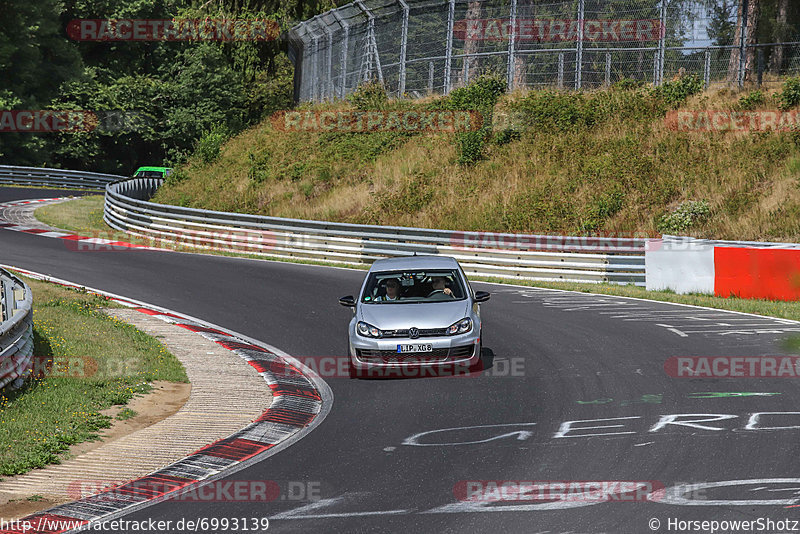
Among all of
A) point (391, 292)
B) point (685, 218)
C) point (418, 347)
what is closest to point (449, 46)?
point (685, 218)

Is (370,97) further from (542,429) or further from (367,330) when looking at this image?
(542,429)

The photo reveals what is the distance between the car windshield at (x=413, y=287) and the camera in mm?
13125

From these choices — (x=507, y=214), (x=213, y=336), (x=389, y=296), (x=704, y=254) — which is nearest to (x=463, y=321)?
(x=389, y=296)

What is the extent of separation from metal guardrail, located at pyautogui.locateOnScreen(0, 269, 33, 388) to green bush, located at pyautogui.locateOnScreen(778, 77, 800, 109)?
2332 centimetres

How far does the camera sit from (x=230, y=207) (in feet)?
109

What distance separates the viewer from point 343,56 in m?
38.3

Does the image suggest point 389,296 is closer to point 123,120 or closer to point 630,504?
point 630,504

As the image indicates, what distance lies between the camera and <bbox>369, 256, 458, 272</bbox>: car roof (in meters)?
13.6

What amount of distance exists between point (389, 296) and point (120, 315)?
20.7 ft

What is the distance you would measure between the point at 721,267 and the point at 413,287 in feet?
29.4

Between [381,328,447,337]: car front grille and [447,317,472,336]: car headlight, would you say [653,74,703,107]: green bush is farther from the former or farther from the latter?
[381,328,447,337]: car front grille

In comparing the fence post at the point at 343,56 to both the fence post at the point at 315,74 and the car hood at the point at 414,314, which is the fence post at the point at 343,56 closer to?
the fence post at the point at 315,74

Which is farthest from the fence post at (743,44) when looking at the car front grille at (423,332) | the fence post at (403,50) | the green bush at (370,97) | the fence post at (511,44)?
the car front grille at (423,332)

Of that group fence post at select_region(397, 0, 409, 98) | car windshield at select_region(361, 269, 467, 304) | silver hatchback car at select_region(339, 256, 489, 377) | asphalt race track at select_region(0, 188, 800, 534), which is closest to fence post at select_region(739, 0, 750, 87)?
fence post at select_region(397, 0, 409, 98)
